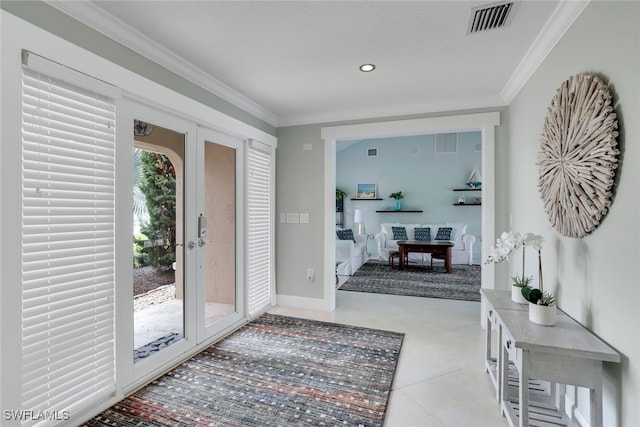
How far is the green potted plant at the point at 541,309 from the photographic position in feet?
5.33

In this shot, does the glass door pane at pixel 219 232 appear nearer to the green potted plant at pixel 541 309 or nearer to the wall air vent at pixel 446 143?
the green potted plant at pixel 541 309

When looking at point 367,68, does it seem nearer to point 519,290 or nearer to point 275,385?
point 519,290

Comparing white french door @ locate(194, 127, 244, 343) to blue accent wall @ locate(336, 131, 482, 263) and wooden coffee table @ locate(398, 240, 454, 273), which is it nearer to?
wooden coffee table @ locate(398, 240, 454, 273)

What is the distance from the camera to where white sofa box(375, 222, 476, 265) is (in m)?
7.06

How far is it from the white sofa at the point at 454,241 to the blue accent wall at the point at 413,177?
0.58 m

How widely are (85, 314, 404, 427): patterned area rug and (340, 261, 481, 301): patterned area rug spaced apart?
71.7 inches

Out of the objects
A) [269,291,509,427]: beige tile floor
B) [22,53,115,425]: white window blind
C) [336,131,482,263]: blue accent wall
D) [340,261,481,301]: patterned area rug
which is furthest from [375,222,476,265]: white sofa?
[22,53,115,425]: white window blind

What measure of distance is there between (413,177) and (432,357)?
20.7ft

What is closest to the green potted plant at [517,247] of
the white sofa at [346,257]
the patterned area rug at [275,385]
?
the patterned area rug at [275,385]

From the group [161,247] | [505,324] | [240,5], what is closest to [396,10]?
[240,5]

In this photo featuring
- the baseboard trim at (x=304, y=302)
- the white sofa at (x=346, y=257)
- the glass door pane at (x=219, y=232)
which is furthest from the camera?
the white sofa at (x=346, y=257)

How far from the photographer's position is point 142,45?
6.95 feet

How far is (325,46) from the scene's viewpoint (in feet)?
7.29

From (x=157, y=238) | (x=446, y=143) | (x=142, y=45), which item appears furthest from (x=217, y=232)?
(x=446, y=143)
